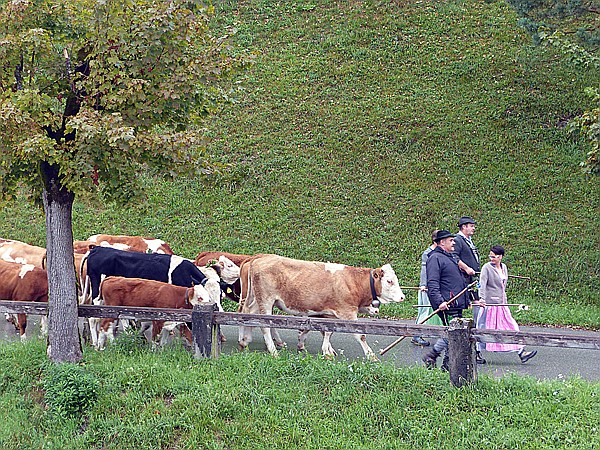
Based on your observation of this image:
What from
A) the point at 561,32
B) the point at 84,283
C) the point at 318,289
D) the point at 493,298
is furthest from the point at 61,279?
the point at 561,32

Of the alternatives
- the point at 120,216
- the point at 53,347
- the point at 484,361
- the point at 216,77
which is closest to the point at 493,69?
the point at 120,216

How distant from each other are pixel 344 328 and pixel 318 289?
2.58 m

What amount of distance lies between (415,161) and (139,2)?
1388 cm

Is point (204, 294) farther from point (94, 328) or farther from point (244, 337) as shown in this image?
point (94, 328)

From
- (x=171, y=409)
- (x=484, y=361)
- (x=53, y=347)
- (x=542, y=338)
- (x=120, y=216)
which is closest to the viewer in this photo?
(x=542, y=338)

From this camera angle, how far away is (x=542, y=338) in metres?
7.75

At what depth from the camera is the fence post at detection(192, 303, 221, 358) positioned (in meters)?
9.28

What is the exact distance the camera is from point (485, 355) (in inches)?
447

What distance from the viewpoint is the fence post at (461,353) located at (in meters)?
8.02

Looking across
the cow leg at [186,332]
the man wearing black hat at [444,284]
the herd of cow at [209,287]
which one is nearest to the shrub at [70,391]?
the herd of cow at [209,287]

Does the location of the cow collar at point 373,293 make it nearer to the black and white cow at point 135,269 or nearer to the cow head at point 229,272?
the black and white cow at point 135,269

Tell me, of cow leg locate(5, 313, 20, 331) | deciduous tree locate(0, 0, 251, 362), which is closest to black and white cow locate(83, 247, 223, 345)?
cow leg locate(5, 313, 20, 331)

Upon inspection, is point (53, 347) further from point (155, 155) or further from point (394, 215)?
point (394, 215)

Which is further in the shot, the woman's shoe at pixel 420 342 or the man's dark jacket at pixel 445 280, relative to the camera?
the woman's shoe at pixel 420 342
